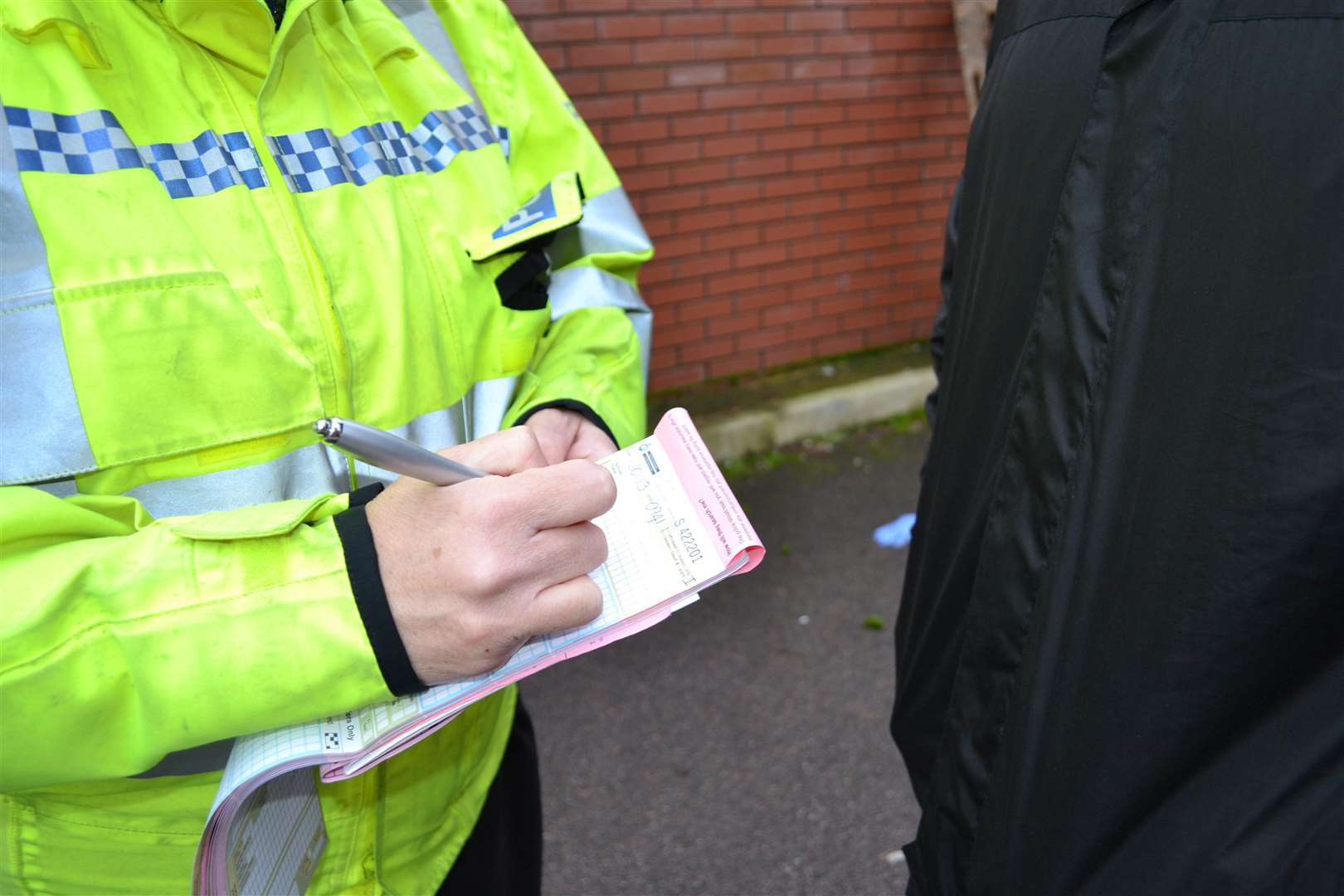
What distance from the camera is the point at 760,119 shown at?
4.39m

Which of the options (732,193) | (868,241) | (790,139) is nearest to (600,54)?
(732,193)

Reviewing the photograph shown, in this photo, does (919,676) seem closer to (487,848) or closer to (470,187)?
(487,848)

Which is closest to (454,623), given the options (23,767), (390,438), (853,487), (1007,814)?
(390,438)

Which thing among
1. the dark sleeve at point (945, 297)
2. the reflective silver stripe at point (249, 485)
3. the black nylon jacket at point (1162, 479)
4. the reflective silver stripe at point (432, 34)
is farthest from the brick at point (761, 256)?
the reflective silver stripe at point (249, 485)

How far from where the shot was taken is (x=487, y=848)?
4.51ft

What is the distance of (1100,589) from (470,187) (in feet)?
2.89

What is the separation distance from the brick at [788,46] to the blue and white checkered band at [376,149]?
3257 millimetres

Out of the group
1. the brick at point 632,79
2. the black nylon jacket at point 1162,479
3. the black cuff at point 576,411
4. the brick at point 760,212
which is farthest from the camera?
the brick at point 760,212

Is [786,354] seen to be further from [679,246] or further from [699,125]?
[699,125]

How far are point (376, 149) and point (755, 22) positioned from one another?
11.4 feet

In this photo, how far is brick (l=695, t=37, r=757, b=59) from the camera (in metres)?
4.14

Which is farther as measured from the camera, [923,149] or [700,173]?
[923,149]

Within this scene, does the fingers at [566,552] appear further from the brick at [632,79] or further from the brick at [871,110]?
the brick at [871,110]

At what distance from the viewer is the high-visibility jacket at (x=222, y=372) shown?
2.68ft
